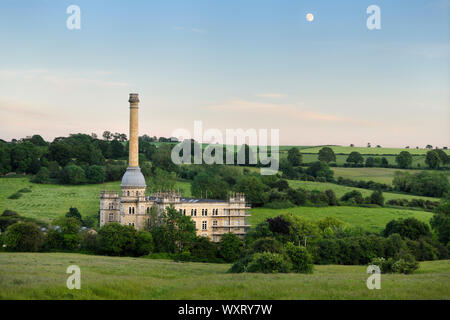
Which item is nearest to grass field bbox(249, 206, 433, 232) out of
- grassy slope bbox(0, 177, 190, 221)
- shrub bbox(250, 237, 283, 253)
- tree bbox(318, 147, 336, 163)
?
grassy slope bbox(0, 177, 190, 221)

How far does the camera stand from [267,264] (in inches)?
1762

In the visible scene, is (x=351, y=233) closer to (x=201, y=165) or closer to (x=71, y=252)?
(x=71, y=252)

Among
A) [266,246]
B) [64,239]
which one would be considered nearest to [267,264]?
[266,246]

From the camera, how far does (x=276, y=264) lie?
1780 inches

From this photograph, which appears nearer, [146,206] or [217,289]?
[217,289]

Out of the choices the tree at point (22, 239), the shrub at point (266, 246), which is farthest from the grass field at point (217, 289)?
the tree at point (22, 239)

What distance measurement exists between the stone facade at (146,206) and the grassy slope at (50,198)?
22.7 metres

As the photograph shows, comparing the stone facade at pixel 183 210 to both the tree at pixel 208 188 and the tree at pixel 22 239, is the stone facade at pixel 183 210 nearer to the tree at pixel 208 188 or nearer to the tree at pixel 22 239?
the tree at pixel 22 239

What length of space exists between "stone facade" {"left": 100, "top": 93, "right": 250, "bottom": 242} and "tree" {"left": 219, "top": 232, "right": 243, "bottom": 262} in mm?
10940

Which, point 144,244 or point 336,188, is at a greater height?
point 336,188

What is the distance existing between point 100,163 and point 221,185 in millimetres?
45789

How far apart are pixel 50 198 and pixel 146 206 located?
1709 inches

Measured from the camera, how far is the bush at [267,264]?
147ft

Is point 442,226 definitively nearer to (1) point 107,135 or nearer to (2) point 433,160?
(2) point 433,160
